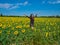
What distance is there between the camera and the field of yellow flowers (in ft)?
11.9

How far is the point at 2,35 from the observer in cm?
367

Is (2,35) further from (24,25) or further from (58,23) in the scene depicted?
(58,23)

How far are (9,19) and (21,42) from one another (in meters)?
0.88

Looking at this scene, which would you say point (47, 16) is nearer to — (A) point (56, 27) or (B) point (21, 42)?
(A) point (56, 27)

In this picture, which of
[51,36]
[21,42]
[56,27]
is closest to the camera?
[21,42]

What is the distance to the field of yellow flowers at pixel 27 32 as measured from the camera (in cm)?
363

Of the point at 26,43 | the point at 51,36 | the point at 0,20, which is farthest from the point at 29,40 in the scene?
the point at 0,20

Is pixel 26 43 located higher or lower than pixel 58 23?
lower

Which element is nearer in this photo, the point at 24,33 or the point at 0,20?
the point at 24,33

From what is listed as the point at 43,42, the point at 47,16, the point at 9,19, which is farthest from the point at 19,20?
the point at 43,42

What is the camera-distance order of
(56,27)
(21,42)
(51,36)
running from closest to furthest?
(21,42), (51,36), (56,27)

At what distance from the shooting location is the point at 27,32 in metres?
3.81

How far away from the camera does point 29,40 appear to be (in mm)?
3646

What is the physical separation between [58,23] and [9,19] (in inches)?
37.6
